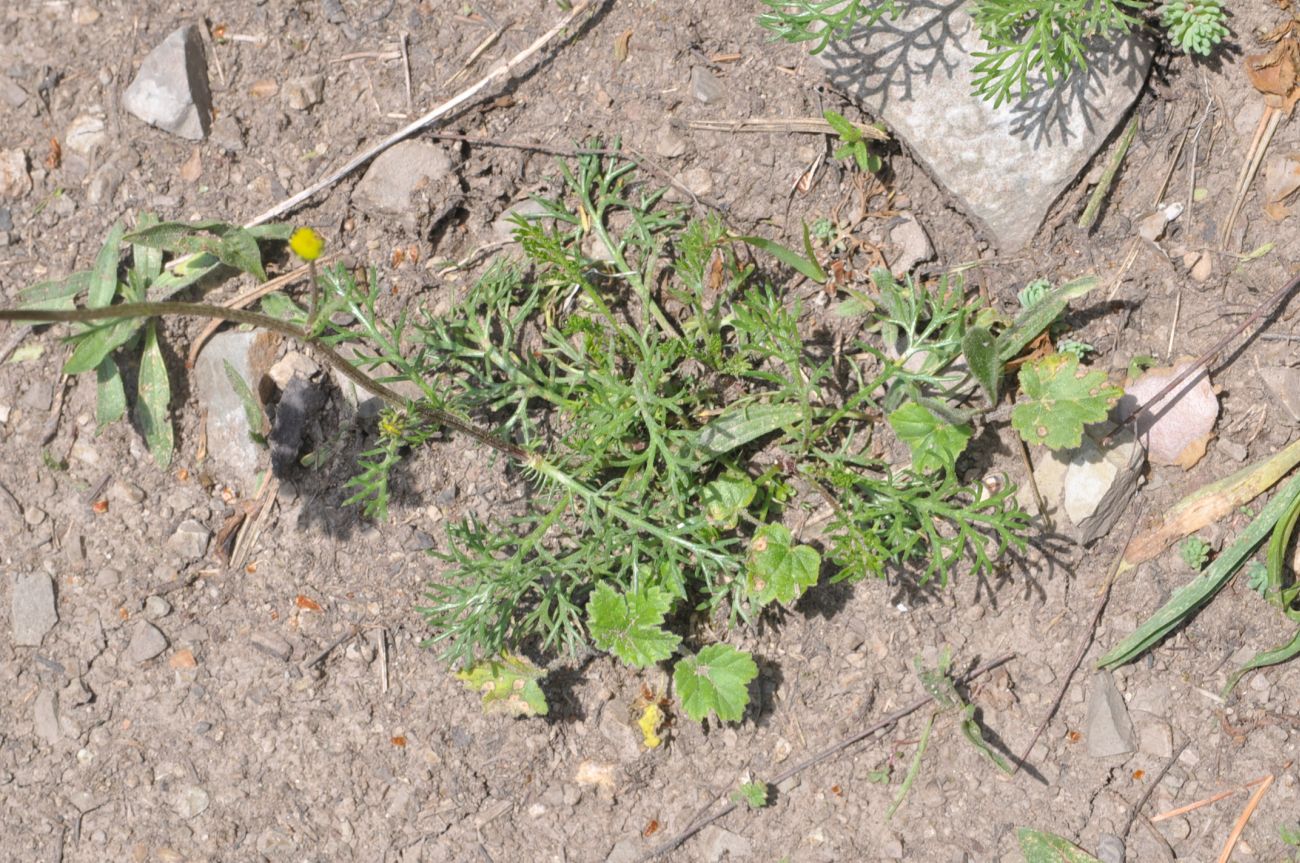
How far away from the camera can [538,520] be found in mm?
3461

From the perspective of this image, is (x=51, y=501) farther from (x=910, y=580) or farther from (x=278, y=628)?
(x=910, y=580)

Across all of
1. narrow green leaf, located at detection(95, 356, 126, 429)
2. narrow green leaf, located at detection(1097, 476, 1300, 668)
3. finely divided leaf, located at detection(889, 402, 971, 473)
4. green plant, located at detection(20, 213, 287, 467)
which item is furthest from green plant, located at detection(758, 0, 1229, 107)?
narrow green leaf, located at detection(95, 356, 126, 429)

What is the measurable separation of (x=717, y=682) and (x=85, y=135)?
310 centimetres

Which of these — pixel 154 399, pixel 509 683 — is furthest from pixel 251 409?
pixel 509 683

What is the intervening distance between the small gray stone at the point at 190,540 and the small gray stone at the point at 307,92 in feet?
5.21

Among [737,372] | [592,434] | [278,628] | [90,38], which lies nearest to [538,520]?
[592,434]

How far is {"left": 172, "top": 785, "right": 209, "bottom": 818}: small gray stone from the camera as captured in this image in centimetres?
376

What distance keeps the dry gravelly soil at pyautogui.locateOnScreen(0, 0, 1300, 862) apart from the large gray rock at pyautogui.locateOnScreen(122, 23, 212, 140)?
0.07 metres

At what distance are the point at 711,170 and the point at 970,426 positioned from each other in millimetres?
1248

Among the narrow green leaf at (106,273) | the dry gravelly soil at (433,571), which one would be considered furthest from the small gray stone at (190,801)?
the narrow green leaf at (106,273)

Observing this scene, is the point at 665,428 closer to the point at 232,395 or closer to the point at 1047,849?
the point at 232,395

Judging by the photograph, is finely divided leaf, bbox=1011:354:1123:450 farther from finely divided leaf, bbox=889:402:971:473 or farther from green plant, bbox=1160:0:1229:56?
green plant, bbox=1160:0:1229:56

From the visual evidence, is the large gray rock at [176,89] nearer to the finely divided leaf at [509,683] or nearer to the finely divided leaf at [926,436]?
the finely divided leaf at [509,683]

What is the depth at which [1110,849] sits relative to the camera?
11.1ft
